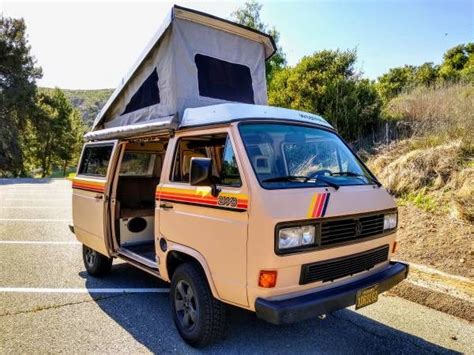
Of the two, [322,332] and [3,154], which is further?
[3,154]

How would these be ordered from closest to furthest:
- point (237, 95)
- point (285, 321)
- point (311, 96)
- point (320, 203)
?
point (285, 321), point (320, 203), point (237, 95), point (311, 96)

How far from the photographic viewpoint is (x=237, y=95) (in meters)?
5.30

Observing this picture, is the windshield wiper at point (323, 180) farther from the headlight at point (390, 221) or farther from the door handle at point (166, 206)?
the door handle at point (166, 206)

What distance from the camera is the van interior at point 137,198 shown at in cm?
530

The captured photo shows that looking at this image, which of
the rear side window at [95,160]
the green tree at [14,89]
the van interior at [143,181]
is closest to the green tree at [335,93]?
the van interior at [143,181]

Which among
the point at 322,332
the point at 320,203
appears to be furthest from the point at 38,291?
the point at 320,203

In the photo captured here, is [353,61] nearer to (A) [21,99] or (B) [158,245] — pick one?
(B) [158,245]

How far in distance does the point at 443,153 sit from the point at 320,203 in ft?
16.7

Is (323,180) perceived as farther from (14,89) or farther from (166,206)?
(14,89)

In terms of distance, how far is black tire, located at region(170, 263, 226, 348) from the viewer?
331cm

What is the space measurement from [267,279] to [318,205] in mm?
729

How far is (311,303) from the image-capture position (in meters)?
2.87

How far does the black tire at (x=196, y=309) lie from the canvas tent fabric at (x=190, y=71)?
162 centimetres

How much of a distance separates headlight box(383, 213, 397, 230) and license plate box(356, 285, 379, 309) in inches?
25.9
